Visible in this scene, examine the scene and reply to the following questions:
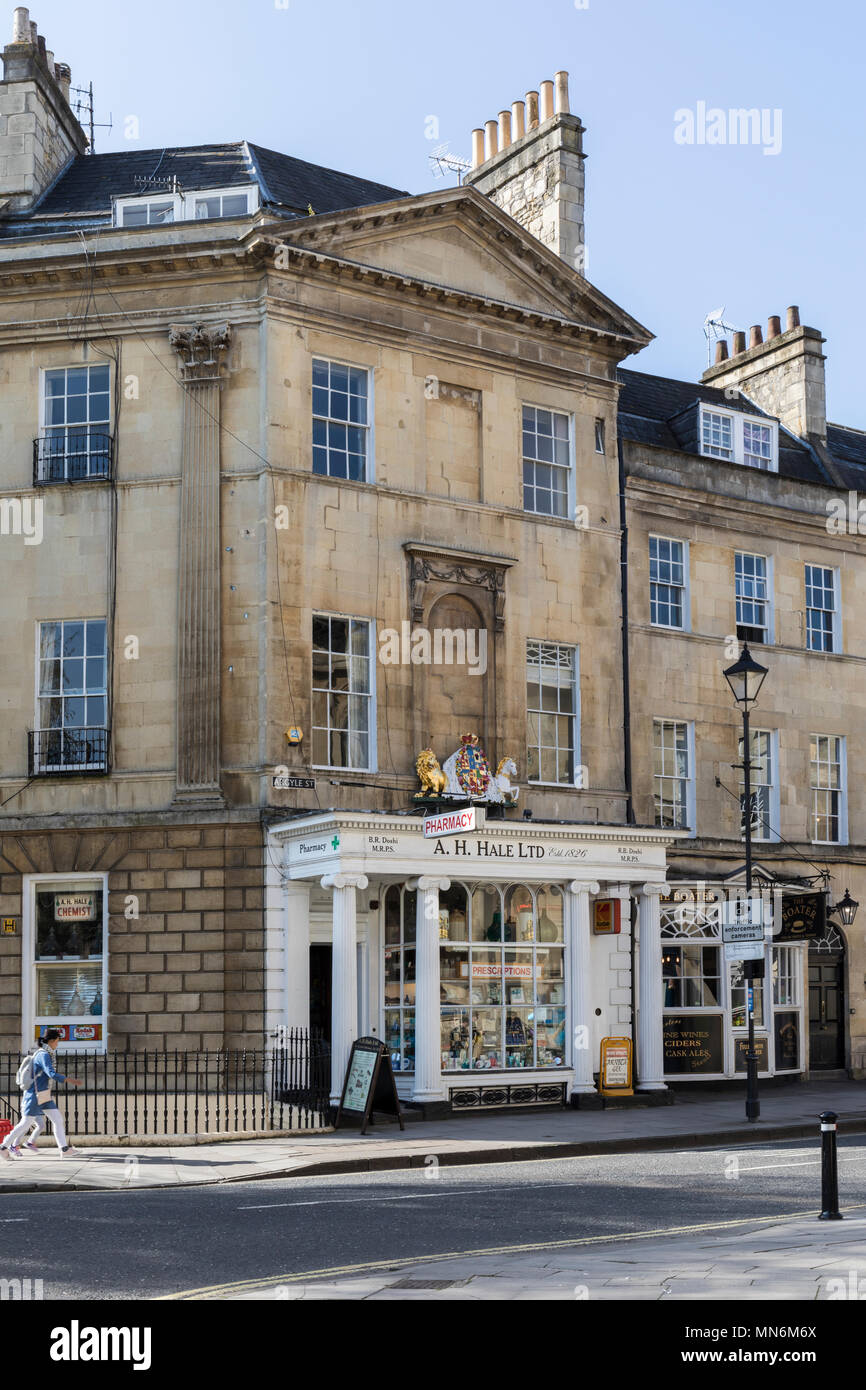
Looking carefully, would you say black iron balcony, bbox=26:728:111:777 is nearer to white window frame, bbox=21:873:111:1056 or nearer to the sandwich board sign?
white window frame, bbox=21:873:111:1056

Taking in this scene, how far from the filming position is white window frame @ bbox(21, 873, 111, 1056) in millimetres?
24531

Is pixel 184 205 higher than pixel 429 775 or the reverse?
higher

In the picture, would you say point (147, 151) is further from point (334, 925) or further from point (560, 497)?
point (334, 925)

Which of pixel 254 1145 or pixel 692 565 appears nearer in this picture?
pixel 254 1145

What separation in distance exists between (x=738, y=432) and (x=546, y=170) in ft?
22.2

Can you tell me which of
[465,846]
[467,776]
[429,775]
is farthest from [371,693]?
[465,846]

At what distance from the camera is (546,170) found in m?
32.0

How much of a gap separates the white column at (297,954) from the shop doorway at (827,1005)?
12333 millimetres

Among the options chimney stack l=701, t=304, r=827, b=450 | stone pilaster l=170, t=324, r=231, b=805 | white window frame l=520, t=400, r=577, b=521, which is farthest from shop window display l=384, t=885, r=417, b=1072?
chimney stack l=701, t=304, r=827, b=450

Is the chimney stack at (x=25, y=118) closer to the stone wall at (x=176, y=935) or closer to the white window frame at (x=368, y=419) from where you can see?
the white window frame at (x=368, y=419)

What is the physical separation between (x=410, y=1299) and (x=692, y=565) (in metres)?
24.0

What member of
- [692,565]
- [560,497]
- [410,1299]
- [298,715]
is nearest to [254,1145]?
[298,715]

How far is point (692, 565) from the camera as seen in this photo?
31562 millimetres

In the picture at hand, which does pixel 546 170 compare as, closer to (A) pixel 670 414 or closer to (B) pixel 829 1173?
(A) pixel 670 414
